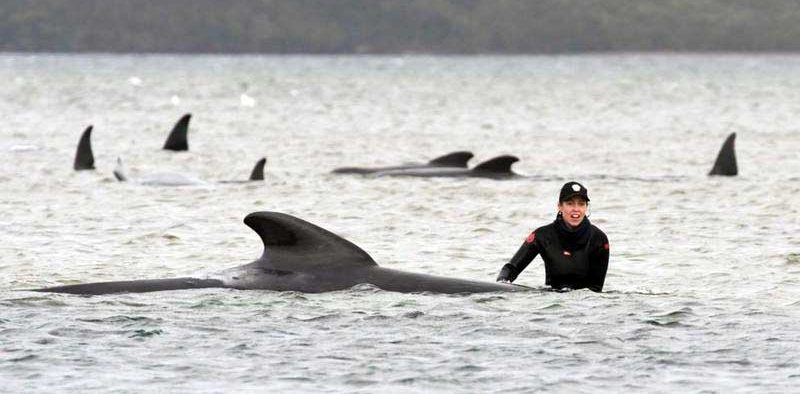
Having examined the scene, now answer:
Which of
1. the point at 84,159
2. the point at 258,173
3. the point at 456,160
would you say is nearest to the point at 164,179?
the point at 258,173

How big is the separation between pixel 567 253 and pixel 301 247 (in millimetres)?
2469

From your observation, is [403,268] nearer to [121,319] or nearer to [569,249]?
[569,249]

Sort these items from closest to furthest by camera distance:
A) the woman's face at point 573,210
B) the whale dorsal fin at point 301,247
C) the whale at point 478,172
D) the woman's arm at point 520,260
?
the whale dorsal fin at point 301,247 → the woman's face at point 573,210 → the woman's arm at point 520,260 → the whale at point 478,172

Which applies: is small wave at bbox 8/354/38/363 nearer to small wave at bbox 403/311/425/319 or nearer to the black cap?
small wave at bbox 403/311/425/319

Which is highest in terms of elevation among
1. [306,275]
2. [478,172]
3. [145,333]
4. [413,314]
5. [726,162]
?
[726,162]

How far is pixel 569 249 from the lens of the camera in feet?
53.6

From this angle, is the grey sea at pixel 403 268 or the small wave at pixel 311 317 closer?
the grey sea at pixel 403 268

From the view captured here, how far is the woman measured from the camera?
1620 cm

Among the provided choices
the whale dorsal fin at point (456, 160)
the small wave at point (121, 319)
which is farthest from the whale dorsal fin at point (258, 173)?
the small wave at point (121, 319)

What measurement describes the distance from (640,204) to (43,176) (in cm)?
1156

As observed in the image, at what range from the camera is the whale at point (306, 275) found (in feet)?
51.7

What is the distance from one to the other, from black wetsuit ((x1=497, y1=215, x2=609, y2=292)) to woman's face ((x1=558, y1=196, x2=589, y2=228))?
10 centimetres

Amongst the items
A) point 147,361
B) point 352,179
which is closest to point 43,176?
point 352,179

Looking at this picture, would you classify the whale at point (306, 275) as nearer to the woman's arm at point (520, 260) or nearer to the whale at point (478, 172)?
the woman's arm at point (520, 260)
